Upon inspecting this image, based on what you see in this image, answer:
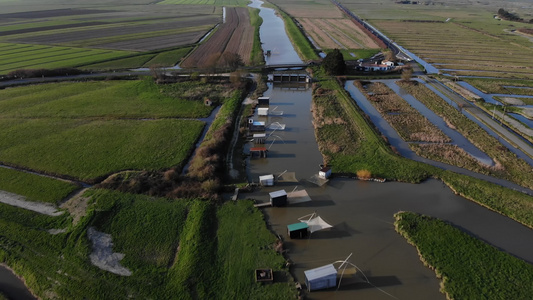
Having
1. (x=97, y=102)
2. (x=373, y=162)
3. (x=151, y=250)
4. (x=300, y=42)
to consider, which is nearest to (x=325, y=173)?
(x=373, y=162)

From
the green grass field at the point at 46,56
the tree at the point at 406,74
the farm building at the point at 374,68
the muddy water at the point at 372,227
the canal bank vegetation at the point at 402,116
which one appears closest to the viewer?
the muddy water at the point at 372,227

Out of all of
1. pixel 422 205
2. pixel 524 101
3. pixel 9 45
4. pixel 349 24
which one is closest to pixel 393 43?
pixel 349 24

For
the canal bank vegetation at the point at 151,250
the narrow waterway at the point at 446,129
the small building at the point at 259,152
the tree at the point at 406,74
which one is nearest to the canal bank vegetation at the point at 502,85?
the tree at the point at 406,74

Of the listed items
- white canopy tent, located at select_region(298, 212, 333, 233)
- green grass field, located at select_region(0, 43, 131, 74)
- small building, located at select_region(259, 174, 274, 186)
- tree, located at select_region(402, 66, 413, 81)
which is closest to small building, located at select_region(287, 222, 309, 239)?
white canopy tent, located at select_region(298, 212, 333, 233)

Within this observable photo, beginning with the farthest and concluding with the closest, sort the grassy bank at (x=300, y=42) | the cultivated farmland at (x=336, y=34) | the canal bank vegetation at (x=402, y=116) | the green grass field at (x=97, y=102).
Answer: the cultivated farmland at (x=336, y=34) → the grassy bank at (x=300, y=42) → the green grass field at (x=97, y=102) → the canal bank vegetation at (x=402, y=116)

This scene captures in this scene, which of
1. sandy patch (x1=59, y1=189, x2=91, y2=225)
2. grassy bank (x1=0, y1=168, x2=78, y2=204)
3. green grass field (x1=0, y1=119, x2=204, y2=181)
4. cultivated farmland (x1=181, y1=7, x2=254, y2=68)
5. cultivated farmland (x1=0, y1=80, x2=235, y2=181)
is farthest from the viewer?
cultivated farmland (x1=181, y1=7, x2=254, y2=68)

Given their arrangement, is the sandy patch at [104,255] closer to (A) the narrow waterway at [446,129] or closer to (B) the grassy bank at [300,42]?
(A) the narrow waterway at [446,129]

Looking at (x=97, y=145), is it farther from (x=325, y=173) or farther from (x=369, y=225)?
(x=369, y=225)

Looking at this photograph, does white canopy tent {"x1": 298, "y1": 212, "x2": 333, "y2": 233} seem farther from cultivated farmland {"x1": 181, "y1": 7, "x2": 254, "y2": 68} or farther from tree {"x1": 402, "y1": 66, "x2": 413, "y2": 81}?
cultivated farmland {"x1": 181, "y1": 7, "x2": 254, "y2": 68}
